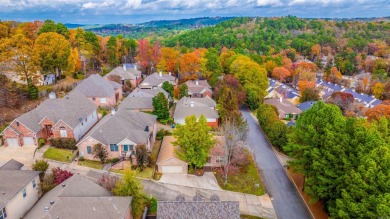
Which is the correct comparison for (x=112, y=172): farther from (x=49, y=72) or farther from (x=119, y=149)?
(x=49, y=72)

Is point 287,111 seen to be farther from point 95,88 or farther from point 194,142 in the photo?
point 95,88

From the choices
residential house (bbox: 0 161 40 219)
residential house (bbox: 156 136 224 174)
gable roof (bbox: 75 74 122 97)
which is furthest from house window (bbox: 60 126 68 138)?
gable roof (bbox: 75 74 122 97)

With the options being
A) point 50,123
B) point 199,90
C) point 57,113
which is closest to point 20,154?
point 50,123

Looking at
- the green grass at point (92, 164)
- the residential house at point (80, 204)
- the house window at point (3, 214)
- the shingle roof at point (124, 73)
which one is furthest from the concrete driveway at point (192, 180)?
the shingle roof at point (124, 73)

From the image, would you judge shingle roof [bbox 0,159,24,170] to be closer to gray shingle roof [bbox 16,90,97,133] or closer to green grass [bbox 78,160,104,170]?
green grass [bbox 78,160,104,170]

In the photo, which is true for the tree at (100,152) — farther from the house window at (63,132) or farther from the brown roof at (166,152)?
the brown roof at (166,152)

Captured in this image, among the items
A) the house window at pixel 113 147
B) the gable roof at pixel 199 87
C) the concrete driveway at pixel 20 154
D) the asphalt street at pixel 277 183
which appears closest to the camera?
the asphalt street at pixel 277 183

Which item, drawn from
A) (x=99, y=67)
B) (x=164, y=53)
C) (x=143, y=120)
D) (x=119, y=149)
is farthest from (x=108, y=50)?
(x=119, y=149)
